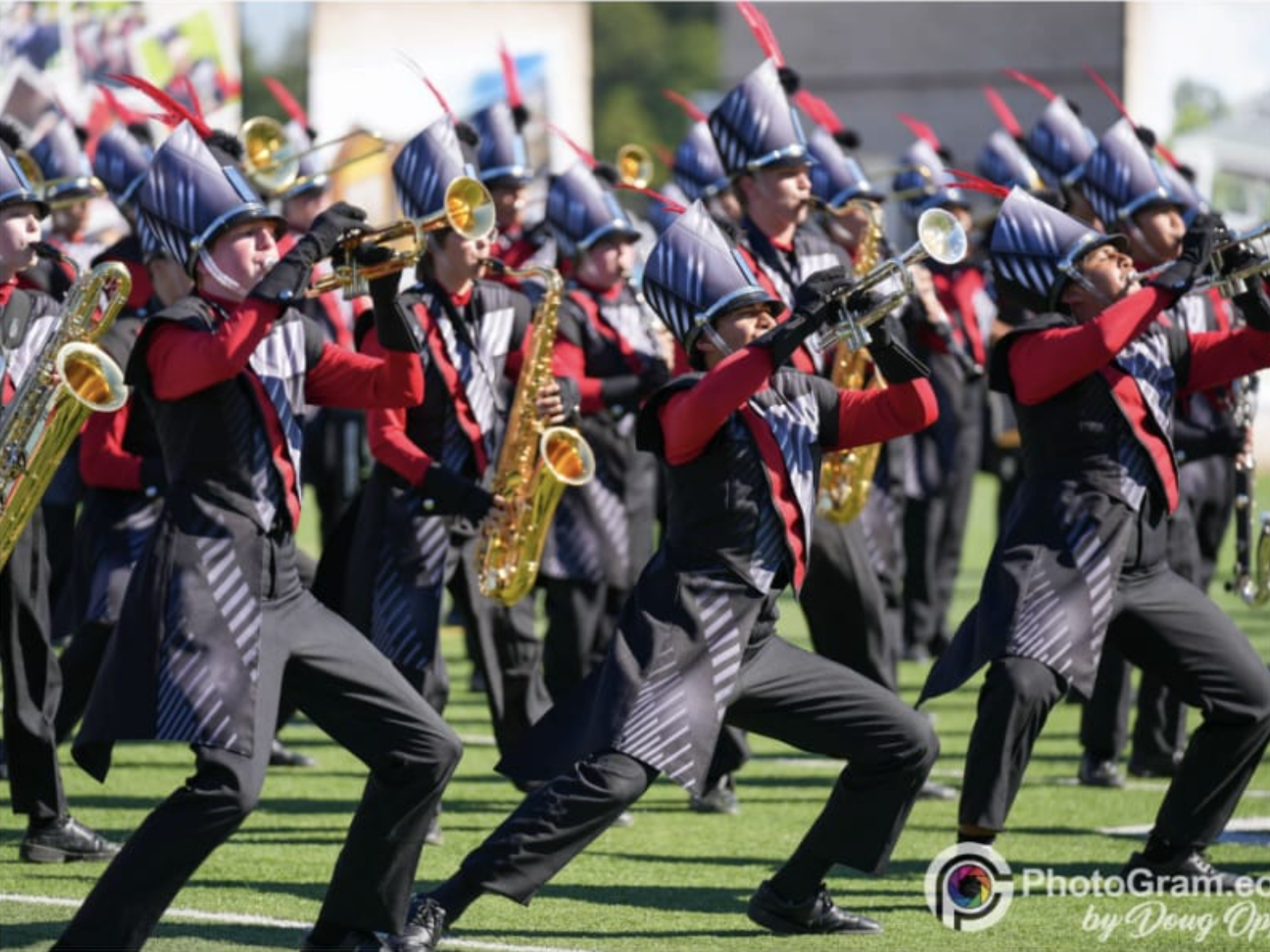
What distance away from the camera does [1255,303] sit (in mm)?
6723

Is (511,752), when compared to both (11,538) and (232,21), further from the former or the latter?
(232,21)

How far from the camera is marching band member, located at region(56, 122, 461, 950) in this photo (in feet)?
18.0

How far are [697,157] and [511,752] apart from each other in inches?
221

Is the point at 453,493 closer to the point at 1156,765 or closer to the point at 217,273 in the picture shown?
the point at 217,273

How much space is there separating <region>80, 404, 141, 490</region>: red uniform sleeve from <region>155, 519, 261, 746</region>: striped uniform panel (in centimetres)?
235

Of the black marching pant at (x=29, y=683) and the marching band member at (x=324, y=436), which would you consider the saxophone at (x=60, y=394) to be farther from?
the marching band member at (x=324, y=436)

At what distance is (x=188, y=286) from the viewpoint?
8.06 metres

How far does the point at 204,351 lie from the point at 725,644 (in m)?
1.45

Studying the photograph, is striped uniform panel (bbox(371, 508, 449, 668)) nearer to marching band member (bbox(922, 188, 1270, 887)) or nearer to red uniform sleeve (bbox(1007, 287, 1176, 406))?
marching band member (bbox(922, 188, 1270, 887))

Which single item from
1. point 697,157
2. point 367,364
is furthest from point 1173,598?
point 697,157

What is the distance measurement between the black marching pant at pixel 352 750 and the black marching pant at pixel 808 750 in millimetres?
203

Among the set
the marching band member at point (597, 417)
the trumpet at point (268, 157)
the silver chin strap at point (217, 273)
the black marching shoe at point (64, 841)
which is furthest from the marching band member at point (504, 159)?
the silver chin strap at point (217, 273)

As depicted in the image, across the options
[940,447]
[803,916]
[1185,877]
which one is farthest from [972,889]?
[940,447]

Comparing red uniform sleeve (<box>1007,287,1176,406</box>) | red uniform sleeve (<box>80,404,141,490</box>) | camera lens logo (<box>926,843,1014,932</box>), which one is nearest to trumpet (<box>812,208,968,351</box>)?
red uniform sleeve (<box>1007,287,1176,406</box>)
